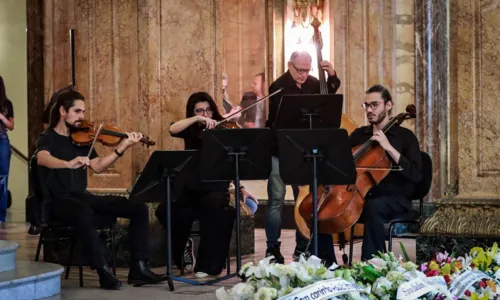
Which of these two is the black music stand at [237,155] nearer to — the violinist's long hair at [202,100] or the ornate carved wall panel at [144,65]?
the violinist's long hair at [202,100]

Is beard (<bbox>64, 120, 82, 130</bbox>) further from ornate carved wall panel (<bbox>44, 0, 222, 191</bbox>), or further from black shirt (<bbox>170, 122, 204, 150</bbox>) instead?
ornate carved wall panel (<bbox>44, 0, 222, 191</bbox>)

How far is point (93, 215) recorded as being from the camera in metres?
5.77

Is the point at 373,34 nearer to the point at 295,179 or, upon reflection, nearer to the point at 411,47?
the point at 411,47

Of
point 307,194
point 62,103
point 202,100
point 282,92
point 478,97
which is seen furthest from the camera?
point 282,92

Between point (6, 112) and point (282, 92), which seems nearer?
point (282, 92)

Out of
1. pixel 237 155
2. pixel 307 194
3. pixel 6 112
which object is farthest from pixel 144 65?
pixel 6 112

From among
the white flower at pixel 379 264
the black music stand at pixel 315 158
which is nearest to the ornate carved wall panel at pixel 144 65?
the black music stand at pixel 315 158

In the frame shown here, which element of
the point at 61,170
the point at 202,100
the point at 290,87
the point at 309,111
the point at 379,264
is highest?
the point at 290,87

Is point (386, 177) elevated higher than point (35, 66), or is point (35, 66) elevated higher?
point (35, 66)

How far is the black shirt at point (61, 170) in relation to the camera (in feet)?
19.2

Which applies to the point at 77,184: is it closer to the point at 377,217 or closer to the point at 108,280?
the point at 108,280

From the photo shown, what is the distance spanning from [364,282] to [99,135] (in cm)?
363

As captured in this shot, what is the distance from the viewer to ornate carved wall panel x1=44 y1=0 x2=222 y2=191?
7207 millimetres

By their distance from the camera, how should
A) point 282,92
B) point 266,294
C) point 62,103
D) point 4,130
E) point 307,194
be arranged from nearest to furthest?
point 266,294 < point 62,103 < point 307,194 < point 282,92 < point 4,130
